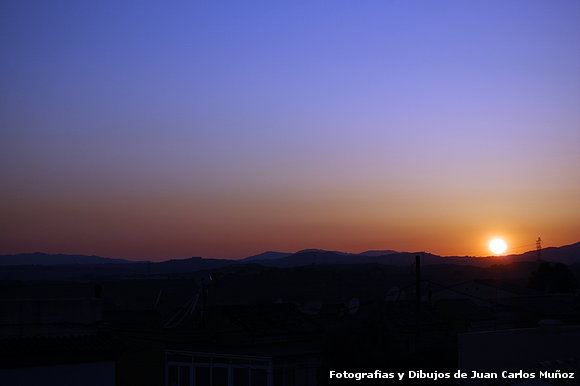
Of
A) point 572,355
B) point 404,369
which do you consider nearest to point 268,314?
point 404,369

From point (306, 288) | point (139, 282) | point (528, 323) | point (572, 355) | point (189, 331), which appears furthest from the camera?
point (139, 282)

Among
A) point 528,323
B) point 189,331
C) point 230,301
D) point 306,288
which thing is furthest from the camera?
point 306,288

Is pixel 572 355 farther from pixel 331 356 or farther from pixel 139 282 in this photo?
pixel 139 282

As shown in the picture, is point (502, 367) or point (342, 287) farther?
point (342, 287)

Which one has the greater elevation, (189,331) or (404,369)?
(189,331)

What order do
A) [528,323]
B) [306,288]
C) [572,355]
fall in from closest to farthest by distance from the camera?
1. [572,355]
2. [528,323]
3. [306,288]

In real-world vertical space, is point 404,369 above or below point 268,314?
below

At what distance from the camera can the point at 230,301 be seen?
85375 mm

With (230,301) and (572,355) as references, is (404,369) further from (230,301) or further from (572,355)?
(230,301)

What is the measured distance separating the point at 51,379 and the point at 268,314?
13.1 metres

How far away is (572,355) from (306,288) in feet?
271

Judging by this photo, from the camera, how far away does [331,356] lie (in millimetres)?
25656

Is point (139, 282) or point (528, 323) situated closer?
point (528, 323)

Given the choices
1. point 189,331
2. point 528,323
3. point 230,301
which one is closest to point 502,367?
point 189,331
